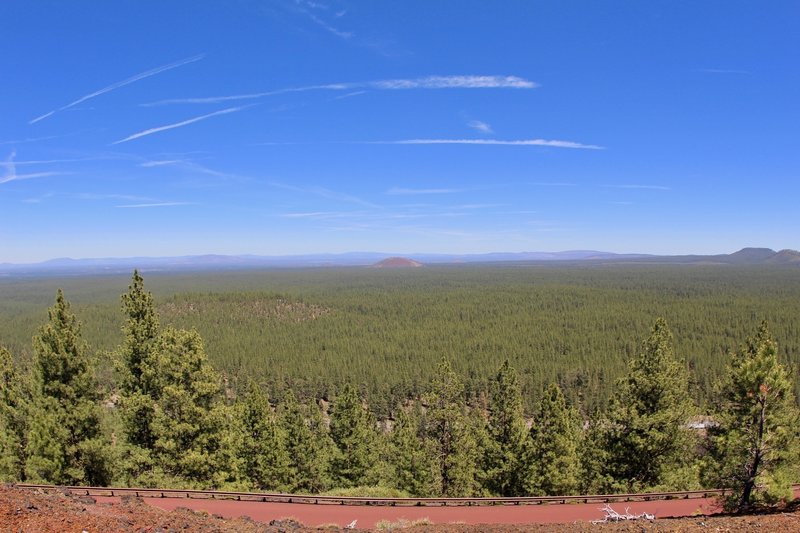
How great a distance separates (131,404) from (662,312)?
176914mm

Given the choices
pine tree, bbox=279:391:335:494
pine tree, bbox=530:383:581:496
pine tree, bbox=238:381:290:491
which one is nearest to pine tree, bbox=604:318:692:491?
pine tree, bbox=530:383:581:496

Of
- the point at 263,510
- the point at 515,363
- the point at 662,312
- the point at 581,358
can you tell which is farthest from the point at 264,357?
the point at 662,312

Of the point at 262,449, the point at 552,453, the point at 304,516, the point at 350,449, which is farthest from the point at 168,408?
the point at 552,453

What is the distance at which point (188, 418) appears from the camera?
18.6m

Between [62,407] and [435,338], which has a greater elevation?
[62,407]

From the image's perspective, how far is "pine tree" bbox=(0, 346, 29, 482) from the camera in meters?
21.6

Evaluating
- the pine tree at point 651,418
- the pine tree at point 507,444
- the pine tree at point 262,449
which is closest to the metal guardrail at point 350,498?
the pine tree at point 651,418

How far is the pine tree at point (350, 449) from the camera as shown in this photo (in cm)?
3131

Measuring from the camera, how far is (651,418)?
20078 millimetres

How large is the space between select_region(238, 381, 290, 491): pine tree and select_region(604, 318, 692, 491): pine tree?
65.9 feet

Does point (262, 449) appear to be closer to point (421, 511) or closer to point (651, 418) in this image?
point (421, 511)

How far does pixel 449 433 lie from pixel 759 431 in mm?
14872

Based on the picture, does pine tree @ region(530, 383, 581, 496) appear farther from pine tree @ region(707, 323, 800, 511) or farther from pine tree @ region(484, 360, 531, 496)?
pine tree @ region(707, 323, 800, 511)

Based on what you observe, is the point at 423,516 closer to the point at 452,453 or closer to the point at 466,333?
the point at 452,453
